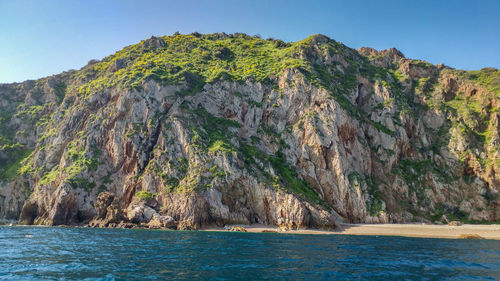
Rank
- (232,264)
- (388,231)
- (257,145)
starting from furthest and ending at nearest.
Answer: (257,145) → (388,231) → (232,264)

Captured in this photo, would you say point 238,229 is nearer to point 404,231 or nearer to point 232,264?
point 404,231

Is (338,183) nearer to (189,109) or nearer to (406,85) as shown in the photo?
(189,109)

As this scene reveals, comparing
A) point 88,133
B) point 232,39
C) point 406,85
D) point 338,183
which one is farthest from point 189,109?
point 406,85

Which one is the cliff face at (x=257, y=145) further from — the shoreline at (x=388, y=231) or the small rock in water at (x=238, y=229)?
the small rock in water at (x=238, y=229)

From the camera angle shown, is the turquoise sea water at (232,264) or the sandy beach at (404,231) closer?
the turquoise sea water at (232,264)

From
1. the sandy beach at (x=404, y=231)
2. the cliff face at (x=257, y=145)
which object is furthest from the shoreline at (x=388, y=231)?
the cliff face at (x=257, y=145)

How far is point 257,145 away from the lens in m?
81.9

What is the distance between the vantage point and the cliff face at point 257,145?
65.9m

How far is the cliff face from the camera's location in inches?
2596

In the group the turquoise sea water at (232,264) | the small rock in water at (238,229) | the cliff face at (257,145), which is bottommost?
the small rock in water at (238,229)

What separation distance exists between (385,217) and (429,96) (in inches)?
2135

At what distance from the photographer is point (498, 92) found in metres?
89.7

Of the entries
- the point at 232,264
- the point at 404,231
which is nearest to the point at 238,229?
the point at 404,231

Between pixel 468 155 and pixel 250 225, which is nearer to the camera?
pixel 250 225
